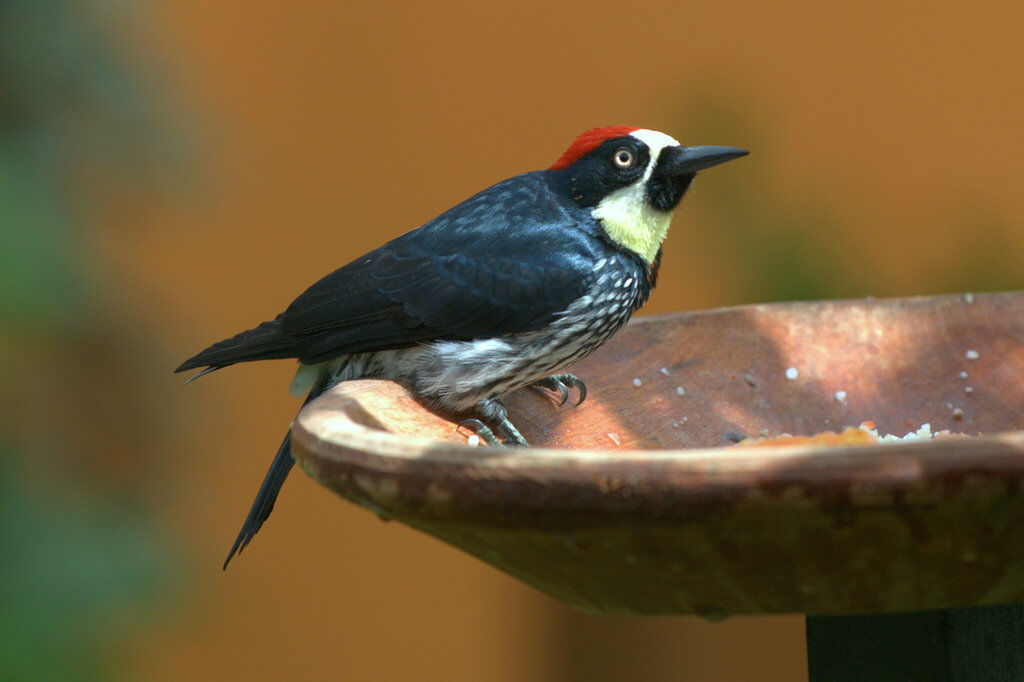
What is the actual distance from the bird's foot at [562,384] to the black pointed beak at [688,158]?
1.62 feet

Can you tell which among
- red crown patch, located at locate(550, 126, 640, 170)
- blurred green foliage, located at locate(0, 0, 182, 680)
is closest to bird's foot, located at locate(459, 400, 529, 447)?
red crown patch, located at locate(550, 126, 640, 170)

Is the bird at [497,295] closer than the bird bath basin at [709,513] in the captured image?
No

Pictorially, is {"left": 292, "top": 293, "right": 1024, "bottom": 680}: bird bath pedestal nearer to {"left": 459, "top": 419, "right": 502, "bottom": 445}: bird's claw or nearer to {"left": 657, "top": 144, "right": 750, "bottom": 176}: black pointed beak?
{"left": 459, "top": 419, "right": 502, "bottom": 445}: bird's claw

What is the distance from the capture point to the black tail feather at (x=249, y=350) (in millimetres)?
2416

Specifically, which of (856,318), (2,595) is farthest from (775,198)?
(2,595)

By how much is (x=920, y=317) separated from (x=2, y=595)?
2390mm

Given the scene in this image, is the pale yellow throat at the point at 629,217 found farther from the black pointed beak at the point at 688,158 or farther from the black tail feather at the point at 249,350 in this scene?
the black tail feather at the point at 249,350

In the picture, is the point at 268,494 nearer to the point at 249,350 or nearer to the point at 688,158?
the point at 249,350

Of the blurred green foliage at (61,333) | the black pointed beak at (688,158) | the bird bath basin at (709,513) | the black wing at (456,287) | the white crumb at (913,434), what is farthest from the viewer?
the blurred green foliage at (61,333)

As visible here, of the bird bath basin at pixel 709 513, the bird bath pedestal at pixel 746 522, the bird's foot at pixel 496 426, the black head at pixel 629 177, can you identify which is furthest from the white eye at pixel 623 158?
the bird bath basin at pixel 709 513

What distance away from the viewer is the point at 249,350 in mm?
2432

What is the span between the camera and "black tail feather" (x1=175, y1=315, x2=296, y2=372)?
242 cm

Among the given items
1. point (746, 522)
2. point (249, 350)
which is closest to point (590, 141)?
point (249, 350)

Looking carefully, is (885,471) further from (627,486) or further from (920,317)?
(920,317)
